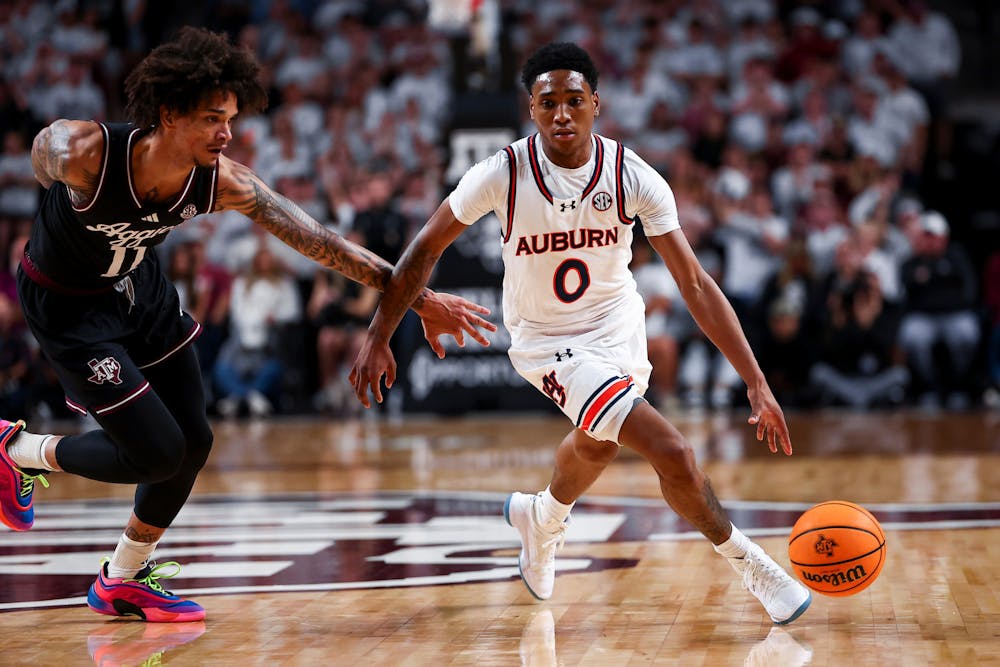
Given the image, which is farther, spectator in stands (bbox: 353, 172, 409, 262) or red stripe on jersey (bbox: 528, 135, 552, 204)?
spectator in stands (bbox: 353, 172, 409, 262)

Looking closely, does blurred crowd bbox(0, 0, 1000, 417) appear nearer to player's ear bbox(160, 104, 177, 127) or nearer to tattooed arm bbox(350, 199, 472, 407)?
tattooed arm bbox(350, 199, 472, 407)

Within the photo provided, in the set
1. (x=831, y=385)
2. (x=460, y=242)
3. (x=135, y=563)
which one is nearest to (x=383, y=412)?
(x=460, y=242)

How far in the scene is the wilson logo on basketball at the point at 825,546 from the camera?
4977mm

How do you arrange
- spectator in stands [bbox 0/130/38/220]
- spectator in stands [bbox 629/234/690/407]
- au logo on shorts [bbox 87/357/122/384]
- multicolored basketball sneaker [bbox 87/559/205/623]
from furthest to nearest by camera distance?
1. spectator in stands [bbox 0/130/38/220]
2. spectator in stands [bbox 629/234/690/407]
3. multicolored basketball sneaker [bbox 87/559/205/623]
4. au logo on shorts [bbox 87/357/122/384]

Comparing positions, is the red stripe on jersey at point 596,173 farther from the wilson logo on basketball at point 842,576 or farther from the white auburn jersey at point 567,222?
the wilson logo on basketball at point 842,576

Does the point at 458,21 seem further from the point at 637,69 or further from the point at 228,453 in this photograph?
the point at 228,453

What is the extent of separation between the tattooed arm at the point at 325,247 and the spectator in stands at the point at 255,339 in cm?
892

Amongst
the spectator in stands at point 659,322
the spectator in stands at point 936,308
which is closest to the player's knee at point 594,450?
the spectator in stands at point 659,322

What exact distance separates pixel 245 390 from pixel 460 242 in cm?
295

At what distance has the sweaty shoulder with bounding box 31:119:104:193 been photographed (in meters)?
4.70

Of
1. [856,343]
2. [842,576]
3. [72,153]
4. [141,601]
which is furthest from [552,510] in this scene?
[856,343]

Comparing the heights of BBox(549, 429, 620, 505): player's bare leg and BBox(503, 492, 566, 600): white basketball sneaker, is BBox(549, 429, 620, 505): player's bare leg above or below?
above

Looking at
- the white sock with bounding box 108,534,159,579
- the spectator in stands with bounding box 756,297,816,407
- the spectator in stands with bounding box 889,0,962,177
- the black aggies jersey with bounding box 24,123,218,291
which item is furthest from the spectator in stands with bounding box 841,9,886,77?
the white sock with bounding box 108,534,159,579

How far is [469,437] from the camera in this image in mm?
11578
